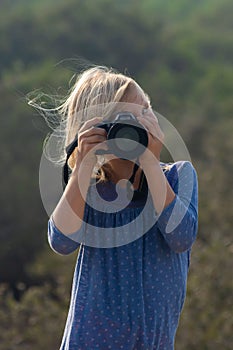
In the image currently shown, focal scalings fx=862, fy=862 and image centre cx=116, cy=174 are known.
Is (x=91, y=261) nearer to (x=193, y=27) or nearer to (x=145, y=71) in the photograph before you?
(x=145, y=71)

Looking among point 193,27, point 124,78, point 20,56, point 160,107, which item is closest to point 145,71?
point 20,56

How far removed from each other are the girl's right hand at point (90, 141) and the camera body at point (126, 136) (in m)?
0.02

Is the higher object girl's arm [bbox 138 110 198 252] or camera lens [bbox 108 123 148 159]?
camera lens [bbox 108 123 148 159]

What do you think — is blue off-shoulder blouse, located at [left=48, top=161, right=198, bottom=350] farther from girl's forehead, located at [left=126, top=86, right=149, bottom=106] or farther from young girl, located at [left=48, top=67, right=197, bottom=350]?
girl's forehead, located at [left=126, top=86, right=149, bottom=106]

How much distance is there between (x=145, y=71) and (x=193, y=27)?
10.4 meters

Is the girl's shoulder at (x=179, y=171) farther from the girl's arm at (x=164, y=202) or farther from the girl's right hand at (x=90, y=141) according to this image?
the girl's right hand at (x=90, y=141)

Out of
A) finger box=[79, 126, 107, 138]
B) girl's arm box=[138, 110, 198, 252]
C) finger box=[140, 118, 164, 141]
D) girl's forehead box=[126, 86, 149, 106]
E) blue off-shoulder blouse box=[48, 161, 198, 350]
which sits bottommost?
blue off-shoulder blouse box=[48, 161, 198, 350]

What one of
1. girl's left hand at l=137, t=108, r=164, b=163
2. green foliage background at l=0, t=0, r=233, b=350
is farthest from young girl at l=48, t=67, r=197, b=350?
green foliage background at l=0, t=0, r=233, b=350

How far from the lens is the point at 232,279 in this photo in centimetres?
686

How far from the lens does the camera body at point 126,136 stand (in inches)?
77.9

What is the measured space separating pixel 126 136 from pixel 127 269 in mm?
327

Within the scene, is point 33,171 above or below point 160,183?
below

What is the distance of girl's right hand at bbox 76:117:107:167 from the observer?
6.63ft

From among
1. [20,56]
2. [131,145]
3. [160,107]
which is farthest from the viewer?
[20,56]
